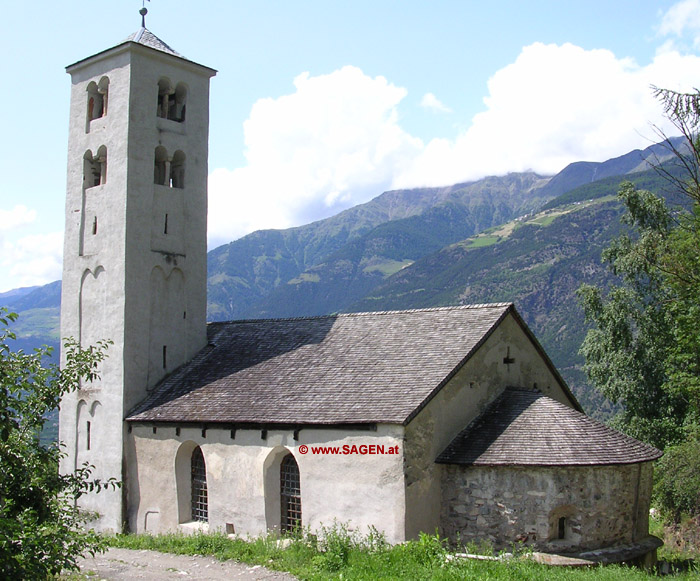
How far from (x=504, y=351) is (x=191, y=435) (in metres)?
10.4

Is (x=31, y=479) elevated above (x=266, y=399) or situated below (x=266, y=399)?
below

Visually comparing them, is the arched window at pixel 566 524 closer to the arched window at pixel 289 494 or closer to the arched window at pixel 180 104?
the arched window at pixel 289 494

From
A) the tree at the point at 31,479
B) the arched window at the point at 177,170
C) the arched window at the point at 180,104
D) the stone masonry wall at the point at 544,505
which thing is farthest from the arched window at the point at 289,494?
the arched window at the point at 180,104

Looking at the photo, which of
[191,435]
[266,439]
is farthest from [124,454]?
[266,439]

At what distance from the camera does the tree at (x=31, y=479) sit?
10375mm

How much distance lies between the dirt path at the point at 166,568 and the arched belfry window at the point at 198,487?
11.5 feet

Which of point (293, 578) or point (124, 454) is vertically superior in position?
point (124, 454)

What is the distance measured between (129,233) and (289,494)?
11.1 metres

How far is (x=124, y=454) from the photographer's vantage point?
25.5 metres

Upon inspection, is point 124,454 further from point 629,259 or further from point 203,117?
point 629,259

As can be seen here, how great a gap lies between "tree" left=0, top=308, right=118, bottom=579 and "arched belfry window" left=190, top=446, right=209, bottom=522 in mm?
10924

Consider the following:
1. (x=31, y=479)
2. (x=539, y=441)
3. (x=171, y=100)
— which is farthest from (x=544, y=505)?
(x=171, y=100)

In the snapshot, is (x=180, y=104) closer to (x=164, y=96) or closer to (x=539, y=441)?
(x=164, y=96)

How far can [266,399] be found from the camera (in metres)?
22.7
